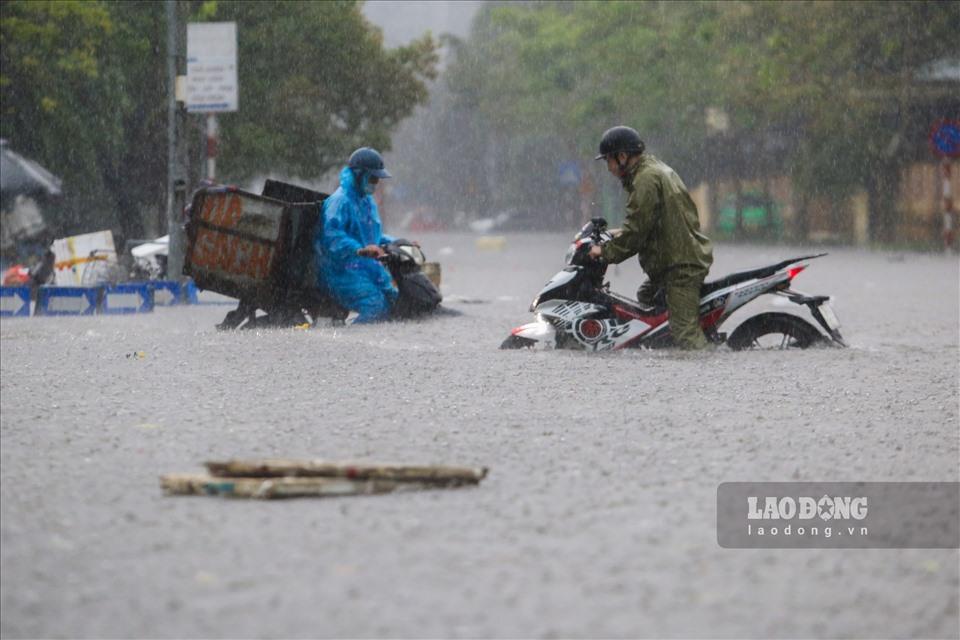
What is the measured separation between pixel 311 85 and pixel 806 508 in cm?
3649

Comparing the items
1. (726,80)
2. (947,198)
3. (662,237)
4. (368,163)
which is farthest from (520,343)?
(726,80)

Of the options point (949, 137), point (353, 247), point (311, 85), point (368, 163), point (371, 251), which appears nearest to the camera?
point (371, 251)

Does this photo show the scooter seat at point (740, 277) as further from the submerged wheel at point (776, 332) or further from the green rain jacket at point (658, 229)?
the submerged wheel at point (776, 332)

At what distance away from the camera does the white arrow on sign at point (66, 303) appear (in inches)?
751

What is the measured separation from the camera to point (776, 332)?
12.1 metres

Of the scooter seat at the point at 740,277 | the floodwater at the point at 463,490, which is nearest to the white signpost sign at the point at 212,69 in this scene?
the floodwater at the point at 463,490

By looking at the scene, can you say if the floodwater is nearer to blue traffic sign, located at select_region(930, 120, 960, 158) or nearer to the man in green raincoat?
the man in green raincoat

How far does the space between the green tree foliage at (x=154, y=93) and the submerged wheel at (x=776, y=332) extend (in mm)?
23363

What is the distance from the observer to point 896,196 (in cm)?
4444

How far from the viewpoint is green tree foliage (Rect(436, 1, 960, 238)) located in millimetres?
39844

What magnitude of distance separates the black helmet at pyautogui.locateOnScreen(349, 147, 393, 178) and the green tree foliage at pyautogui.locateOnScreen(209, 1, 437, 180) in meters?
24.1

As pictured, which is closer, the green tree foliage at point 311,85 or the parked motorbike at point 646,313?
the parked motorbike at point 646,313

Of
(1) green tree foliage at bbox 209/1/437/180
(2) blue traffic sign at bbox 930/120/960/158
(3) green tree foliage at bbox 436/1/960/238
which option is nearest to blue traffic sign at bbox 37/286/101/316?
(2) blue traffic sign at bbox 930/120/960/158

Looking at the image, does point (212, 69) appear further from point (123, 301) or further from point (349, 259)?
point (349, 259)
